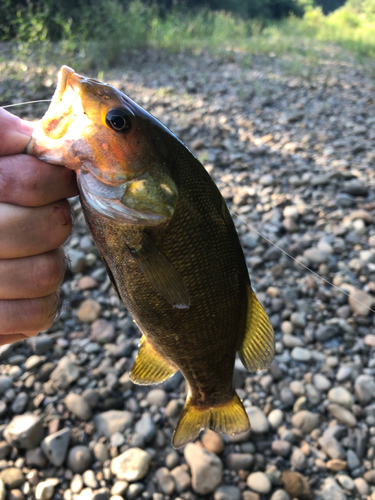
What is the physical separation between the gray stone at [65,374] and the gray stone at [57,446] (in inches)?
13.3

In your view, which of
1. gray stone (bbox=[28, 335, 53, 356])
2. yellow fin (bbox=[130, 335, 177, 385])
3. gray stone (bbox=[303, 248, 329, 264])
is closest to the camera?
yellow fin (bbox=[130, 335, 177, 385])

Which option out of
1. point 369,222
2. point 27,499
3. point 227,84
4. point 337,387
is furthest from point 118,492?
point 227,84

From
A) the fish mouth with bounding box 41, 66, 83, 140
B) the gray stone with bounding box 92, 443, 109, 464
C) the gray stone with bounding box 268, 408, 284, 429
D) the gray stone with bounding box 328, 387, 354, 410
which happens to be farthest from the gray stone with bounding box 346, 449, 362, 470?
the fish mouth with bounding box 41, 66, 83, 140

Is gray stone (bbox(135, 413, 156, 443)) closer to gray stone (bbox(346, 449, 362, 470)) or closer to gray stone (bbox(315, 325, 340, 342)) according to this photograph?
gray stone (bbox(346, 449, 362, 470))

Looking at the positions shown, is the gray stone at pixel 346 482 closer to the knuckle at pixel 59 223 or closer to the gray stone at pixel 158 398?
the gray stone at pixel 158 398

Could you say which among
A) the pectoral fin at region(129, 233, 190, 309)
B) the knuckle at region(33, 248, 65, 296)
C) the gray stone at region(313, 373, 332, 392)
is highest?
the pectoral fin at region(129, 233, 190, 309)

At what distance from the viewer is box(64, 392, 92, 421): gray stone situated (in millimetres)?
2121

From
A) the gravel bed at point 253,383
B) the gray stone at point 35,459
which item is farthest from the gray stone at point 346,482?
the gray stone at point 35,459

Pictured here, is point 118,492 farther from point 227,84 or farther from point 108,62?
point 108,62

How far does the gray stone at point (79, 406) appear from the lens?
2121 millimetres

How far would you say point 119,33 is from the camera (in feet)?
26.6

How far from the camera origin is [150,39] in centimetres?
920

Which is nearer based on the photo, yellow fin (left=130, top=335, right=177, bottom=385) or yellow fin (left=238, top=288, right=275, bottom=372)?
yellow fin (left=238, top=288, right=275, bottom=372)

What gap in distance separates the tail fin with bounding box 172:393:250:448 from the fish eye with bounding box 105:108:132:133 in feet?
3.35
